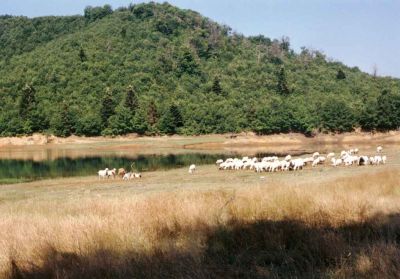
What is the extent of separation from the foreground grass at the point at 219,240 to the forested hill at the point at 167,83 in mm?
95797

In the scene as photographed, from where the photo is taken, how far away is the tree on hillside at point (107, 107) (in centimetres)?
11154

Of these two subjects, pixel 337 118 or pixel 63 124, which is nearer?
pixel 337 118

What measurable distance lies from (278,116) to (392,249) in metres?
101

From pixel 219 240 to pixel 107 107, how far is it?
4275 inches

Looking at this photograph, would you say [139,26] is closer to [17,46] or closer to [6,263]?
[17,46]

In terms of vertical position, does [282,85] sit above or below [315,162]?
above

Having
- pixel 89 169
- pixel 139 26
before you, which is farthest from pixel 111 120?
pixel 139 26

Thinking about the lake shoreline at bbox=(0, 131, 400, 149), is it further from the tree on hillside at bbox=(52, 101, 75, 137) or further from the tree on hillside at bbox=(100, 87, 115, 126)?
the tree on hillside at bbox=(100, 87, 115, 126)

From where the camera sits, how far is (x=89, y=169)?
49781 millimetres

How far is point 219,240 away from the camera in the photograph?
338 inches

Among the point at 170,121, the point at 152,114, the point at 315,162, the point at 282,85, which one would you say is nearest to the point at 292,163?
the point at 315,162

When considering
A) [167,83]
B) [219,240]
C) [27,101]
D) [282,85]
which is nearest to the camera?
[219,240]

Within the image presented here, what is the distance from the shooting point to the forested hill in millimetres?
108188

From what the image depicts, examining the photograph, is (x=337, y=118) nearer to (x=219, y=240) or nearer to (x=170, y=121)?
(x=170, y=121)
